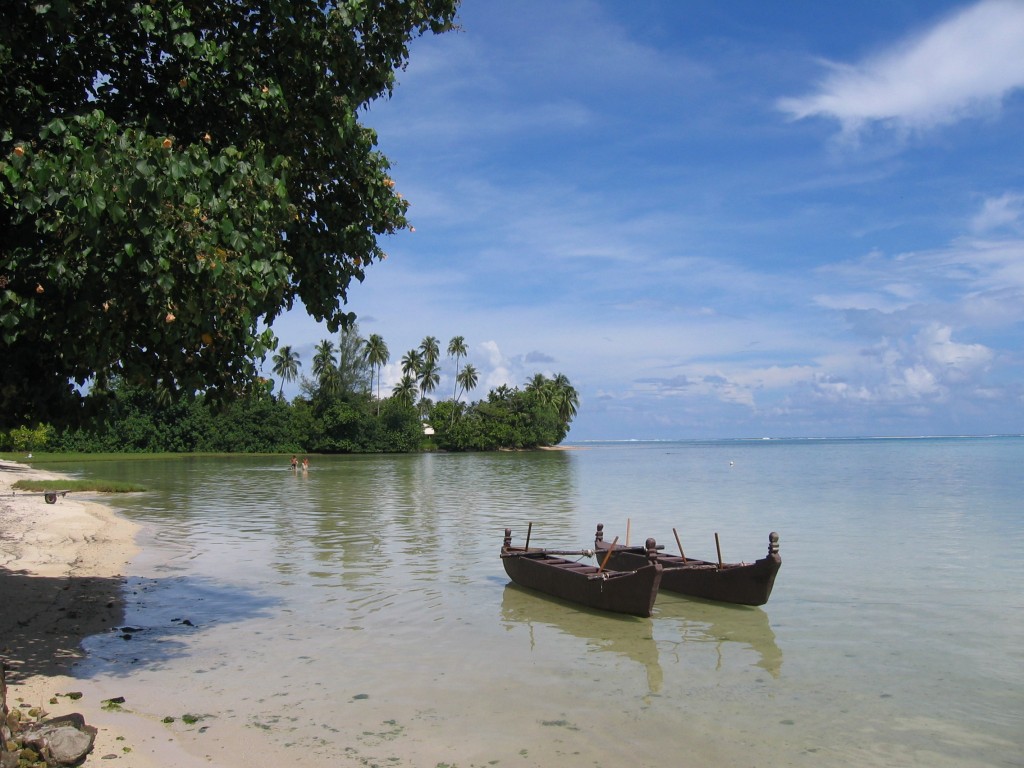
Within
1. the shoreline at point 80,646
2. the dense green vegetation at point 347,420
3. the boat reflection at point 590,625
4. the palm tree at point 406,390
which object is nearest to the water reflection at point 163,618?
the shoreline at point 80,646

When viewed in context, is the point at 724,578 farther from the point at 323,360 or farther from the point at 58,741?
the point at 323,360

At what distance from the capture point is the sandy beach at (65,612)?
25.0ft

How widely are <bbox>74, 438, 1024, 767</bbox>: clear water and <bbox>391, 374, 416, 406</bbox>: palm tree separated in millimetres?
85973

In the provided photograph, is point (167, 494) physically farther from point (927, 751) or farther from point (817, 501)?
point (927, 751)

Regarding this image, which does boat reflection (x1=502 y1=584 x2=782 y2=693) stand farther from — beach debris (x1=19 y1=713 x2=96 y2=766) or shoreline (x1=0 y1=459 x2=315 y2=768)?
beach debris (x1=19 y1=713 x2=96 y2=766)

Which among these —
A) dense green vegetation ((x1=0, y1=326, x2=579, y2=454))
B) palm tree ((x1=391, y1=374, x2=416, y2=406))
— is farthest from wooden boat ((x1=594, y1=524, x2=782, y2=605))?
palm tree ((x1=391, y1=374, x2=416, y2=406))

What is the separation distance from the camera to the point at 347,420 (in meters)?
95.7

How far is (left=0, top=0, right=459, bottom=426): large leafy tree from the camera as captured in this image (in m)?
6.36

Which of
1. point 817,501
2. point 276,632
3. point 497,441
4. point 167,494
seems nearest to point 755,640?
point 276,632

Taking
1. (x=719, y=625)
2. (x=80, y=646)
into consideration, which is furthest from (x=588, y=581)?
(x=80, y=646)

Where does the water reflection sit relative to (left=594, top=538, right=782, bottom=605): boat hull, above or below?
below

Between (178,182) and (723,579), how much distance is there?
11069mm

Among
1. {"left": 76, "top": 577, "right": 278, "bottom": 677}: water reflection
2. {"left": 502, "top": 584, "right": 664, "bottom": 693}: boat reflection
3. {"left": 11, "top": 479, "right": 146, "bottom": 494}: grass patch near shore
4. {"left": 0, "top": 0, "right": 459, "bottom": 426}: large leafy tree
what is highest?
{"left": 0, "top": 0, "right": 459, "bottom": 426}: large leafy tree

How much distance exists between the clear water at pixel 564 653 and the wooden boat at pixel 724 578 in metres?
0.33
